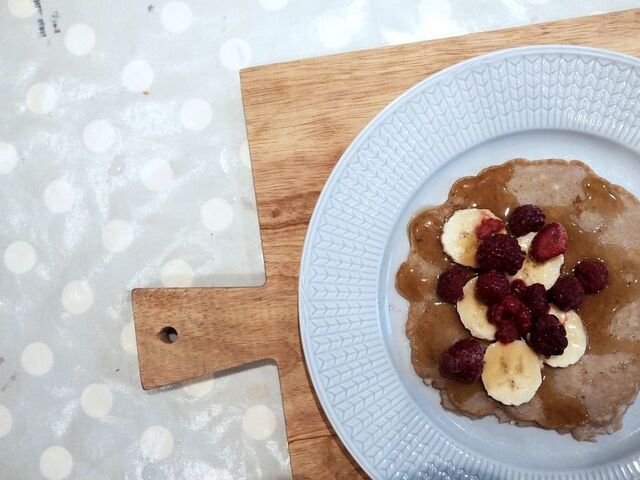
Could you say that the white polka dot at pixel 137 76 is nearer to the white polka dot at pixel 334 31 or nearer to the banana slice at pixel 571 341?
the white polka dot at pixel 334 31

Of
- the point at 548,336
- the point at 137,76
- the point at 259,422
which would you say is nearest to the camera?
the point at 548,336

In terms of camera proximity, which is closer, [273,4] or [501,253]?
[501,253]

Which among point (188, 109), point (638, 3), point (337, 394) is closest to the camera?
point (337, 394)

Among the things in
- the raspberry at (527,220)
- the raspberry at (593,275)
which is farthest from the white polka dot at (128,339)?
the raspberry at (593,275)

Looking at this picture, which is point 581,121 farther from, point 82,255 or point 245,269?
point 82,255

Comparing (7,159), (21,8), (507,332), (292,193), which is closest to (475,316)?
(507,332)

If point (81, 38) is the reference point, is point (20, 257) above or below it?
below

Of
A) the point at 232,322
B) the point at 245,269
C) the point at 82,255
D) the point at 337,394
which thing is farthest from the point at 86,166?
the point at 337,394

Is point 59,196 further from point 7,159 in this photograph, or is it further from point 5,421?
point 5,421
